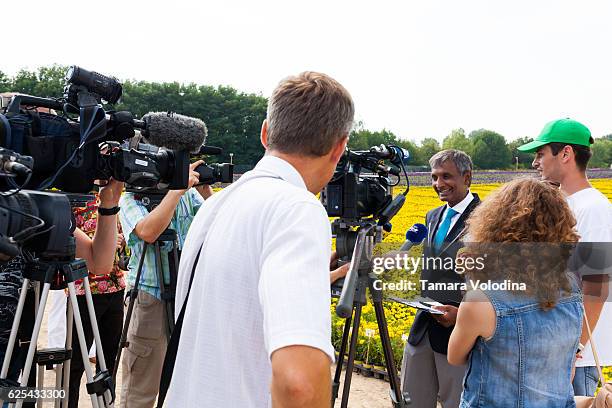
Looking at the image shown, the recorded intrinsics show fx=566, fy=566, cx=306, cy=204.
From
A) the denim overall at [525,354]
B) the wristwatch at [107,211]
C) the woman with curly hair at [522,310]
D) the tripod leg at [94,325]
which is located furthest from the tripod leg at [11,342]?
the denim overall at [525,354]

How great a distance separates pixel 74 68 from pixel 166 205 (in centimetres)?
112

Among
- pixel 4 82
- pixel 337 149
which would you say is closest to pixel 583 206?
pixel 337 149

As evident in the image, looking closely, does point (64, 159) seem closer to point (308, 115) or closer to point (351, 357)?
point (308, 115)

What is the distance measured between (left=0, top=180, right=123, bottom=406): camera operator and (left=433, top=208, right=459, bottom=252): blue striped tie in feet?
7.01

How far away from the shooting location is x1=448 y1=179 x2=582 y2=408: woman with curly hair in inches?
89.7

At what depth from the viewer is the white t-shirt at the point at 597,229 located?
3.19m

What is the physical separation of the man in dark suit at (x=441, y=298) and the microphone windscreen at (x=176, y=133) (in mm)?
1742

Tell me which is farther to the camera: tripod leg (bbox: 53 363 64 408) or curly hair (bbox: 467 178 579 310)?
tripod leg (bbox: 53 363 64 408)

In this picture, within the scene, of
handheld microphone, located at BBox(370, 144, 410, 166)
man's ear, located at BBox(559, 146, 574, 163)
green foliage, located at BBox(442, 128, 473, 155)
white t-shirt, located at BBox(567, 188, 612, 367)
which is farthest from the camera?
green foliage, located at BBox(442, 128, 473, 155)

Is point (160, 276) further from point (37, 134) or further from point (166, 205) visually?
point (37, 134)

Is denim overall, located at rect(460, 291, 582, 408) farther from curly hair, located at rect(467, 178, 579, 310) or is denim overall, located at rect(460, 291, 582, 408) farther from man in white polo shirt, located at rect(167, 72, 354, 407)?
man in white polo shirt, located at rect(167, 72, 354, 407)

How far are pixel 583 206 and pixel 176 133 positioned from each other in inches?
98.0

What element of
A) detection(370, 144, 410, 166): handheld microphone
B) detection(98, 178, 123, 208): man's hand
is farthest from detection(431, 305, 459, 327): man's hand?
detection(98, 178, 123, 208): man's hand

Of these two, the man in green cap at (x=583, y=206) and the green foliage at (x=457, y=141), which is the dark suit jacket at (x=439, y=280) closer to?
the man in green cap at (x=583, y=206)
